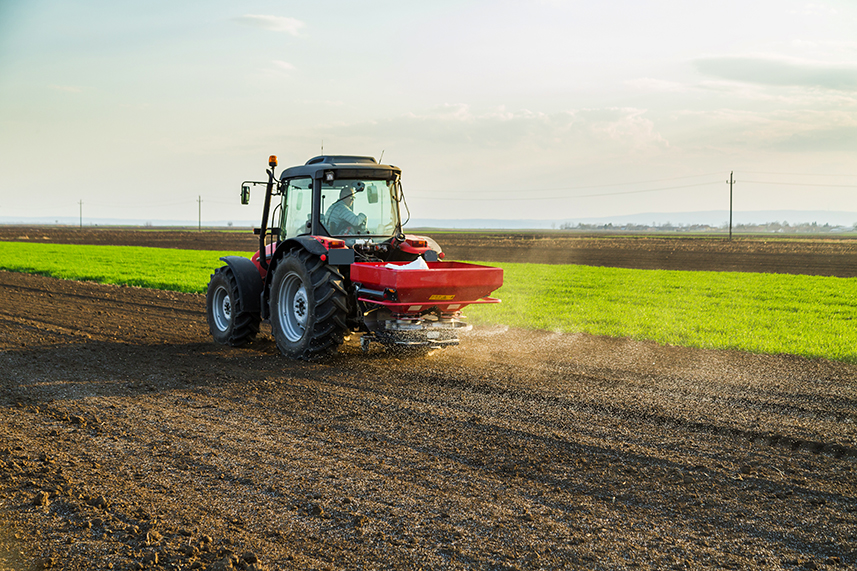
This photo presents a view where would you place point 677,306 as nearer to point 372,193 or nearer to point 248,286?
point 372,193

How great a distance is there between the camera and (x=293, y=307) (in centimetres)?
891

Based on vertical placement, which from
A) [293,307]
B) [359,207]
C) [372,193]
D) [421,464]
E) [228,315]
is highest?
[372,193]

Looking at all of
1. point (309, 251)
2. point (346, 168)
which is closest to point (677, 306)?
point (346, 168)

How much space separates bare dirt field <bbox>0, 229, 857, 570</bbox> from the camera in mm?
3678

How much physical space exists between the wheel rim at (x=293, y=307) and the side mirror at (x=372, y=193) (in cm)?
149

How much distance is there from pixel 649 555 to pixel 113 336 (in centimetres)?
941

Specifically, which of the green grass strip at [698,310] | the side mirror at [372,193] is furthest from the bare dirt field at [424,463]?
the side mirror at [372,193]

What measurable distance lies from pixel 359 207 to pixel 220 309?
3.08 metres

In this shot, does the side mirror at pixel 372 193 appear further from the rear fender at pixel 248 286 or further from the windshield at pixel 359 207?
the rear fender at pixel 248 286

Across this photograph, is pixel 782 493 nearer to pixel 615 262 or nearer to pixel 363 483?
pixel 363 483

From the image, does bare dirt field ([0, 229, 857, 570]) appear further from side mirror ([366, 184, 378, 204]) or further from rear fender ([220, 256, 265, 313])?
side mirror ([366, 184, 378, 204])

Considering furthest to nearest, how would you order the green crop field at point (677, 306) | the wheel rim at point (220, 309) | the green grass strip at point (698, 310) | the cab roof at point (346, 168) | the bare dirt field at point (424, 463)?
1. the green crop field at point (677, 306)
2. the green grass strip at point (698, 310)
3. the wheel rim at point (220, 309)
4. the cab roof at point (346, 168)
5. the bare dirt field at point (424, 463)

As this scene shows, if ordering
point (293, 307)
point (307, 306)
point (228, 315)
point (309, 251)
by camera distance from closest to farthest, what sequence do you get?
point (307, 306) < point (309, 251) < point (293, 307) < point (228, 315)

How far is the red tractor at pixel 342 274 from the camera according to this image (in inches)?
316
